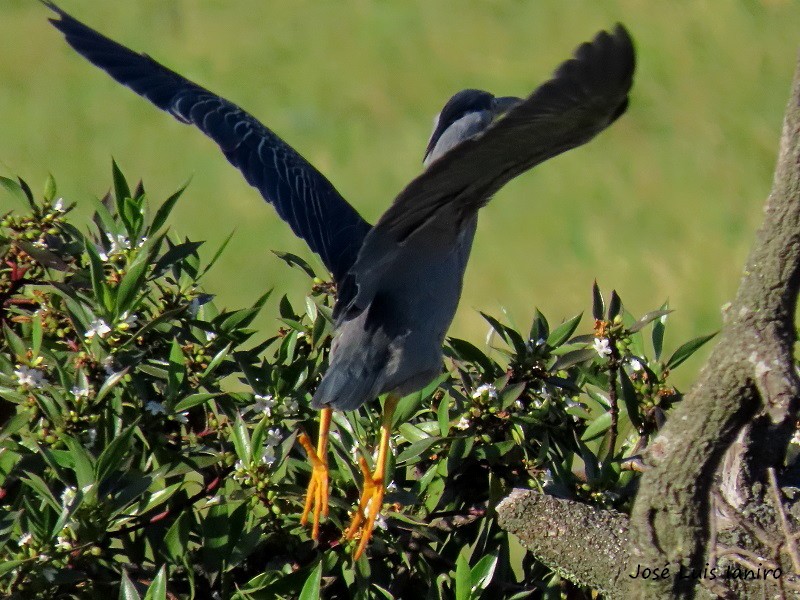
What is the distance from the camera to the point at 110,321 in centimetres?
281

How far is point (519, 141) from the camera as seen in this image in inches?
102

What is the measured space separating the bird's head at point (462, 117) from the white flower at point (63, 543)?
1.58 metres

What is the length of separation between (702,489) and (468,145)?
0.82 meters

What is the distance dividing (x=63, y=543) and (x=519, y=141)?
1.27 m

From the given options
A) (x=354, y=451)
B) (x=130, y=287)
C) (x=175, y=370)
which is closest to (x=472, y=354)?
(x=354, y=451)

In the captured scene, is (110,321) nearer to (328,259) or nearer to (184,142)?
(328,259)

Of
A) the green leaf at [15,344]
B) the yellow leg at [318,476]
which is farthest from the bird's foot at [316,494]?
the green leaf at [15,344]

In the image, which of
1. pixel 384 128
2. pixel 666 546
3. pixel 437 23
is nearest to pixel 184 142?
pixel 384 128

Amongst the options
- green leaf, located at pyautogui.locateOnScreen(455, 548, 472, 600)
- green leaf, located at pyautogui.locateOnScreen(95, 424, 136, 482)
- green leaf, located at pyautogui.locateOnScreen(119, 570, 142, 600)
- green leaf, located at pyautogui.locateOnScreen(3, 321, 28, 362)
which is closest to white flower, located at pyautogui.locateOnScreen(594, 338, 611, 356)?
green leaf, located at pyautogui.locateOnScreen(455, 548, 472, 600)

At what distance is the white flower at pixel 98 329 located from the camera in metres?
2.79

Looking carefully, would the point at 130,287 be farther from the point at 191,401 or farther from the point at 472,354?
the point at 472,354

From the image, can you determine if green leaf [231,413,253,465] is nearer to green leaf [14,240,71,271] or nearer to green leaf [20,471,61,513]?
green leaf [20,471,61,513]

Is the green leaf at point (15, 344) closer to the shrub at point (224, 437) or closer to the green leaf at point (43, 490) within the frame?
the shrub at point (224, 437)

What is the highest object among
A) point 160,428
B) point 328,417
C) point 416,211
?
point 416,211
